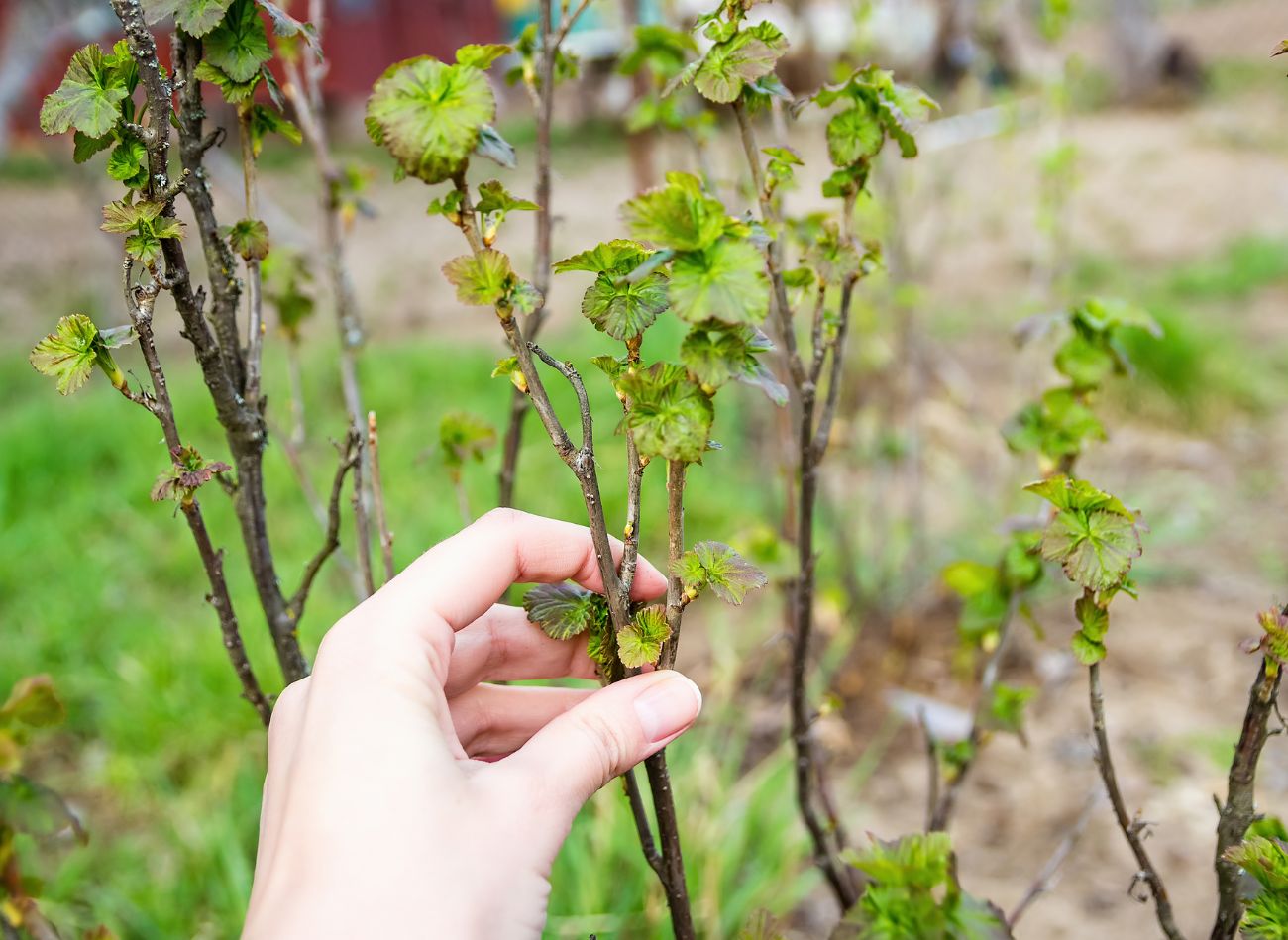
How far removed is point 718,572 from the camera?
2.79ft

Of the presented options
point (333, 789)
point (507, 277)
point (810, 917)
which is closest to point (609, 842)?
point (810, 917)

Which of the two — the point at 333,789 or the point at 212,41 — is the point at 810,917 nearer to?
the point at 333,789

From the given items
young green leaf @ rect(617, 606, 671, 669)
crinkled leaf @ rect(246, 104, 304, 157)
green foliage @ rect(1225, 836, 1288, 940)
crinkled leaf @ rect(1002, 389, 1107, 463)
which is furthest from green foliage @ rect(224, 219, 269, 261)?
green foliage @ rect(1225, 836, 1288, 940)

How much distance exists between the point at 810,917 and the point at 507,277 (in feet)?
5.01

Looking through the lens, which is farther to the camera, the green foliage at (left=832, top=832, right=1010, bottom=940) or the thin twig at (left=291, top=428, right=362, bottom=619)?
the thin twig at (left=291, top=428, right=362, bottom=619)

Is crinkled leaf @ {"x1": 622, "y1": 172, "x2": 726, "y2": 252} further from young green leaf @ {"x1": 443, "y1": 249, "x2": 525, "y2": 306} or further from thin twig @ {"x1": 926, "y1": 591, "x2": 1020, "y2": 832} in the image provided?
thin twig @ {"x1": 926, "y1": 591, "x2": 1020, "y2": 832}

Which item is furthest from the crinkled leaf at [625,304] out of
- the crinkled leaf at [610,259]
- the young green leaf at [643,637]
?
the young green leaf at [643,637]

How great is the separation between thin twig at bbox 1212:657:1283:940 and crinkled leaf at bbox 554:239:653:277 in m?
0.67

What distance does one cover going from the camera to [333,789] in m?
0.79

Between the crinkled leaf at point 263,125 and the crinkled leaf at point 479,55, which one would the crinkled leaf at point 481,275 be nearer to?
the crinkled leaf at point 479,55

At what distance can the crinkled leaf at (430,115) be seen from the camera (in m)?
0.72

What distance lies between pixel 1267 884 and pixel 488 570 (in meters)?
→ 0.73

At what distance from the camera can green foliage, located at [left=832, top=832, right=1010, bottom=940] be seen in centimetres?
91

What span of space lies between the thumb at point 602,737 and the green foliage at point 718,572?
11 centimetres
